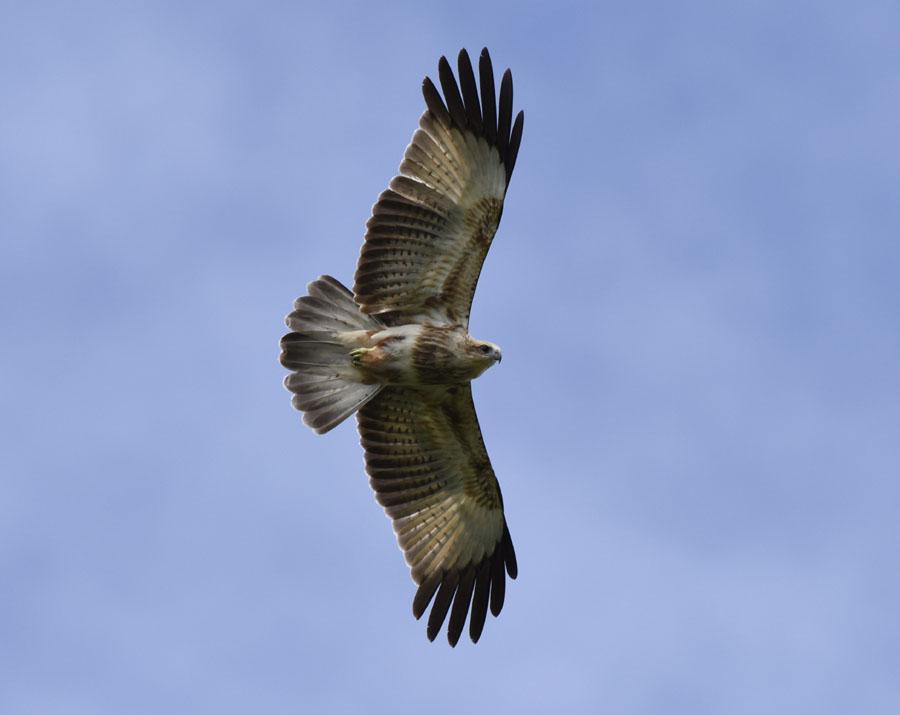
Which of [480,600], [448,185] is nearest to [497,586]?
[480,600]

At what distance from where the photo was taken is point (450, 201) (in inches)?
609

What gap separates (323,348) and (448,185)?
1.83 m

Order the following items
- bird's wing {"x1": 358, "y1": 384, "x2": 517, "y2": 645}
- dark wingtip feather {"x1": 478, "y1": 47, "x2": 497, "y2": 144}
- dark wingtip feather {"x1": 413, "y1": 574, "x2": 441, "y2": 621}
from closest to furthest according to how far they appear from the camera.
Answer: dark wingtip feather {"x1": 478, "y1": 47, "x2": 497, "y2": 144} < dark wingtip feather {"x1": 413, "y1": 574, "x2": 441, "y2": 621} < bird's wing {"x1": 358, "y1": 384, "x2": 517, "y2": 645}

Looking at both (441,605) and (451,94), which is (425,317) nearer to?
(451,94)

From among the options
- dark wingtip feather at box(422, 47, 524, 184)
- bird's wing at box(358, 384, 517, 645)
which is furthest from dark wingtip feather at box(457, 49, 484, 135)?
bird's wing at box(358, 384, 517, 645)

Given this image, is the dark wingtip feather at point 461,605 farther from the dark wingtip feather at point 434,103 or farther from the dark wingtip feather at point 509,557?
the dark wingtip feather at point 434,103

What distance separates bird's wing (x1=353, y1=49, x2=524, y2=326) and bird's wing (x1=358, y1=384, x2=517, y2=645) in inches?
49.9

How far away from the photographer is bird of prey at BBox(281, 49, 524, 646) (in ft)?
50.8

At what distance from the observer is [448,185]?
15.5 m

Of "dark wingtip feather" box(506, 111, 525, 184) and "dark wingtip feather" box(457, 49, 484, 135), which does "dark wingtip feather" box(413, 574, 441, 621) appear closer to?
"dark wingtip feather" box(506, 111, 525, 184)

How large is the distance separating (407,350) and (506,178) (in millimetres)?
1760

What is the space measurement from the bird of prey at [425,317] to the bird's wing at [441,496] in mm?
13

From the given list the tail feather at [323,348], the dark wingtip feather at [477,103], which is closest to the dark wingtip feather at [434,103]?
the dark wingtip feather at [477,103]

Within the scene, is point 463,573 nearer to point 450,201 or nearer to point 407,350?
point 407,350
